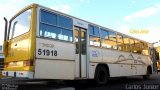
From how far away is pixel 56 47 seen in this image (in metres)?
10.0

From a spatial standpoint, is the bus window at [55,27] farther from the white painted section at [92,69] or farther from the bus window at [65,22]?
the white painted section at [92,69]

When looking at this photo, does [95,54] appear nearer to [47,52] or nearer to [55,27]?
[55,27]

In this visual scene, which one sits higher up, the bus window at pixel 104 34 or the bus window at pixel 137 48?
the bus window at pixel 104 34

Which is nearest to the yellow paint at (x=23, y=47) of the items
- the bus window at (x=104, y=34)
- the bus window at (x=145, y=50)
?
the bus window at (x=104, y=34)

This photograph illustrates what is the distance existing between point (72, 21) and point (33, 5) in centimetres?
226

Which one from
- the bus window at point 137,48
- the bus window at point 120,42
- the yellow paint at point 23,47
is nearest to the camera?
the yellow paint at point 23,47

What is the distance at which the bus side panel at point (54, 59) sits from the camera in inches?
361

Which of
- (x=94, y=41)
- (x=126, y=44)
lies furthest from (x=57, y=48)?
(x=126, y=44)

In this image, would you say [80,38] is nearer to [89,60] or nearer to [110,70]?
[89,60]

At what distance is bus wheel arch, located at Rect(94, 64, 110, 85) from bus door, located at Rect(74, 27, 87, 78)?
1.10 m

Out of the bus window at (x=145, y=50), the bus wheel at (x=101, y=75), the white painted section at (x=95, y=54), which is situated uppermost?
the bus window at (x=145, y=50)

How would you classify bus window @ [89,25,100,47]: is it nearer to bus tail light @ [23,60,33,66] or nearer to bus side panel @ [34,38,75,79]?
bus side panel @ [34,38,75,79]

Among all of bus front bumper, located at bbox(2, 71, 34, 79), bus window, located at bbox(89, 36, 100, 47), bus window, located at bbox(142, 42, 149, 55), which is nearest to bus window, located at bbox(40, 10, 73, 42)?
bus front bumper, located at bbox(2, 71, 34, 79)

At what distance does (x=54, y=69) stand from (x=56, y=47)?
2.89 ft
